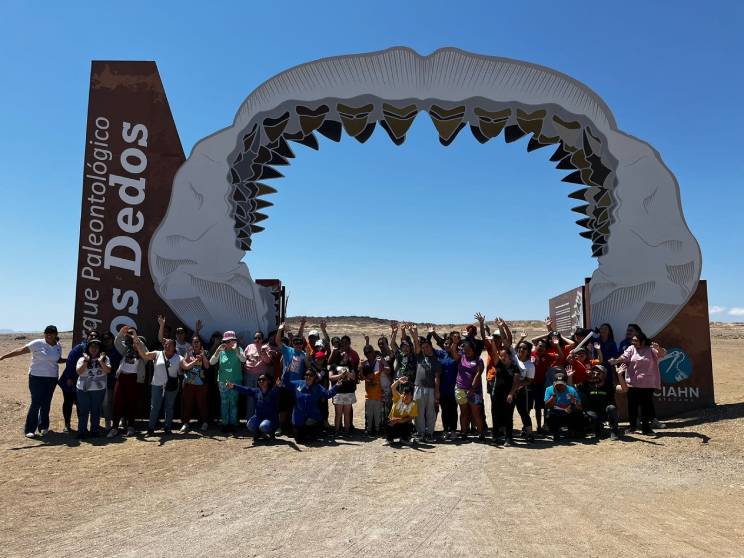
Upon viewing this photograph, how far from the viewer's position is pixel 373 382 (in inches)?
322

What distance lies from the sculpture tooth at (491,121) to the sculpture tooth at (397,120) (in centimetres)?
119

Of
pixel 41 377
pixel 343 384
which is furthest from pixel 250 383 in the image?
pixel 41 377

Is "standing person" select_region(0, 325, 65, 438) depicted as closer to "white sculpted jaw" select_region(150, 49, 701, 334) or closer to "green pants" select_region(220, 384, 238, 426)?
"white sculpted jaw" select_region(150, 49, 701, 334)

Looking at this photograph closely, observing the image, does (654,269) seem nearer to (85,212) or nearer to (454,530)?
(454,530)

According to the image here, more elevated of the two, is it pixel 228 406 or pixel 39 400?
pixel 39 400

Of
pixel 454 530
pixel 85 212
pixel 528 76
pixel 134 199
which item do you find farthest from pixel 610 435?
pixel 85 212

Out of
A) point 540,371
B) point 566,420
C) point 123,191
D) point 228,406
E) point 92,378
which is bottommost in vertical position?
point 566,420

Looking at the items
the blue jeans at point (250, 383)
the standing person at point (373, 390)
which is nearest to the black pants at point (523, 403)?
the standing person at point (373, 390)

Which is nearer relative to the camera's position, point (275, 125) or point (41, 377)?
point (41, 377)

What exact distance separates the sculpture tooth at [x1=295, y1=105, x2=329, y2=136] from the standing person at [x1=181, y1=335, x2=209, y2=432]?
4.49 meters

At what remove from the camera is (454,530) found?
4.16 m

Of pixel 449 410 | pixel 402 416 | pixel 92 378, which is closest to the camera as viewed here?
pixel 402 416

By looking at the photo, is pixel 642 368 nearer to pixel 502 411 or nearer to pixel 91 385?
pixel 502 411

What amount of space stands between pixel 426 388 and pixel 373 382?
0.82 metres
